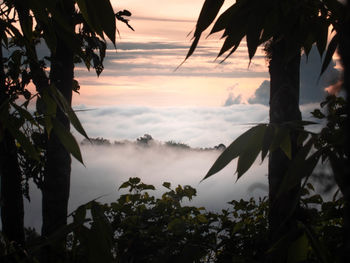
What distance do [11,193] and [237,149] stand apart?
2.70 metres

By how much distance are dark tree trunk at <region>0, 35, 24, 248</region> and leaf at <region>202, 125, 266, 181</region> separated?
8.33 feet

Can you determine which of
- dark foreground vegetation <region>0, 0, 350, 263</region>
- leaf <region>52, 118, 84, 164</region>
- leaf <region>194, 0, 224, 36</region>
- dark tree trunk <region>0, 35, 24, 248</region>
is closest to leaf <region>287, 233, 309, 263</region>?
dark foreground vegetation <region>0, 0, 350, 263</region>

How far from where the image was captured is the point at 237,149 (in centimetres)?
154

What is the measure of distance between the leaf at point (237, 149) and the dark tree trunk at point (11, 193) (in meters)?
2.54

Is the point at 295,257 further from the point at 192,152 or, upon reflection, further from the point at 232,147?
the point at 192,152

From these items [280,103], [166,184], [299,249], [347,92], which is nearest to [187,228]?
[166,184]

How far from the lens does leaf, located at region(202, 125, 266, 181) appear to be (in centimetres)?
149

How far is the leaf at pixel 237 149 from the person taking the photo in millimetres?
1494

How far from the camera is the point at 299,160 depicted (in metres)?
1.37

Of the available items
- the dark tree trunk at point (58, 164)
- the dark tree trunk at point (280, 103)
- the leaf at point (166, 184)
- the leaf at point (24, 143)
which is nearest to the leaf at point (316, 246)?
the dark tree trunk at point (280, 103)

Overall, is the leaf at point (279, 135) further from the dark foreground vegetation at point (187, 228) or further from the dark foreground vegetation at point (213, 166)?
the dark foreground vegetation at point (187, 228)

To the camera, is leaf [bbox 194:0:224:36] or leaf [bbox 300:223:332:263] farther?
leaf [bbox 194:0:224:36]

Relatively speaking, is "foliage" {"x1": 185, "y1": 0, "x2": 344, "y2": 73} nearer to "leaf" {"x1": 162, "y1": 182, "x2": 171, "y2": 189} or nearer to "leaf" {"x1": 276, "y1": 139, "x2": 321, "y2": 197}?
"leaf" {"x1": 276, "y1": 139, "x2": 321, "y2": 197}

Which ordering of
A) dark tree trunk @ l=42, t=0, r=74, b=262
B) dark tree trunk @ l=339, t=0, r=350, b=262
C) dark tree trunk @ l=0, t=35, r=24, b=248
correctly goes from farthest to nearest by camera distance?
1. dark tree trunk @ l=42, t=0, r=74, b=262
2. dark tree trunk @ l=0, t=35, r=24, b=248
3. dark tree trunk @ l=339, t=0, r=350, b=262
